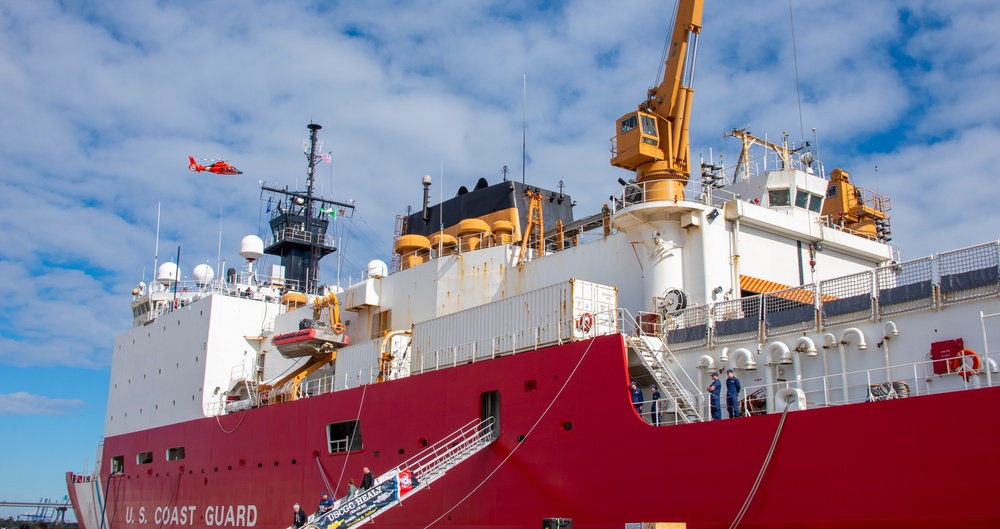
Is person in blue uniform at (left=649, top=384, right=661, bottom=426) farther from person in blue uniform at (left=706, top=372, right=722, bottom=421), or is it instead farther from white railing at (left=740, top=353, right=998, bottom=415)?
white railing at (left=740, top=353, right=998, bottom=415)

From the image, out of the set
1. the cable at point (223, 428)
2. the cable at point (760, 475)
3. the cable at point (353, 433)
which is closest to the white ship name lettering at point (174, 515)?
the cable at point (223, 428)

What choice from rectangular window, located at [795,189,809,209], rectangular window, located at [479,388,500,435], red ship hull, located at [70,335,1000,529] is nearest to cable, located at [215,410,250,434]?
red ship hull, located at [70,335,1000,529]

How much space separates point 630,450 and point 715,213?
277 inches

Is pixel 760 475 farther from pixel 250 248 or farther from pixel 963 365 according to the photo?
pixel 250 248

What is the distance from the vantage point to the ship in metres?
13.3

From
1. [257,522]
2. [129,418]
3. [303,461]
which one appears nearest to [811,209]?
[303,461]

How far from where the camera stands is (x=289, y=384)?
27.5 m

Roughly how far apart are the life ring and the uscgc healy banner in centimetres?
1009

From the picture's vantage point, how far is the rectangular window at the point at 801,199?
78.7 ft

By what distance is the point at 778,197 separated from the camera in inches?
946

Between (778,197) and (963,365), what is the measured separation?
11.7m

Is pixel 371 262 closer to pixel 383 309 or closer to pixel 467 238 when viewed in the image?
pixel 383 309

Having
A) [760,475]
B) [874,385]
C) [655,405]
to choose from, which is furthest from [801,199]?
[760,475]

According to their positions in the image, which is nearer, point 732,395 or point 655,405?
point 732,395
